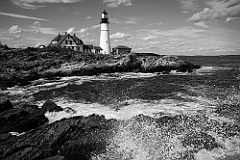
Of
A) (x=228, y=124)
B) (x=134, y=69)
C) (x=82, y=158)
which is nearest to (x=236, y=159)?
(x=228, y=124)

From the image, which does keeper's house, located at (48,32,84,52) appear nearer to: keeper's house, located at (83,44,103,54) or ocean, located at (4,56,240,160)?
keeper's house, located at (83,44,103,54)

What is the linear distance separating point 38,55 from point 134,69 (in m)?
20.4

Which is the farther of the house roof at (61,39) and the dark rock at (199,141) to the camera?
the house roof at (61,39)

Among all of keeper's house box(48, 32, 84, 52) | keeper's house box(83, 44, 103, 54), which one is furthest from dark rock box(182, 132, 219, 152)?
keeper's house box(83, 44, 103, 54)

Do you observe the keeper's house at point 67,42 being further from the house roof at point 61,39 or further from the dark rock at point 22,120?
the dark rock at point 22,120

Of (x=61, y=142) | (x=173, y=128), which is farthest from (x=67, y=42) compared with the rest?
(x=173, y=128)

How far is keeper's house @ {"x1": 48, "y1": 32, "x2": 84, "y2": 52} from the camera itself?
5631cm

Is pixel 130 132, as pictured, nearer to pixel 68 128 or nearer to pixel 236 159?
pixel 68 128

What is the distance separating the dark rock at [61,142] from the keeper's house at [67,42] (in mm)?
51250

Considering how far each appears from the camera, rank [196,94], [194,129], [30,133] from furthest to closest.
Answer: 1. [196,94]
2. [194,129]
3. [30,133]

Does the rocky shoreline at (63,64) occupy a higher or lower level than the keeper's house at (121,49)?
lower

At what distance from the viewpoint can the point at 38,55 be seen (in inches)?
1474

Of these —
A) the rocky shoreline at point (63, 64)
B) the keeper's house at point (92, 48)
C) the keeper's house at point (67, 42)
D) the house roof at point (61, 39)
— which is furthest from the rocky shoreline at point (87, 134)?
the keeper's house at point (92, 48)

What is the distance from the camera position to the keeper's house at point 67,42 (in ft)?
185
